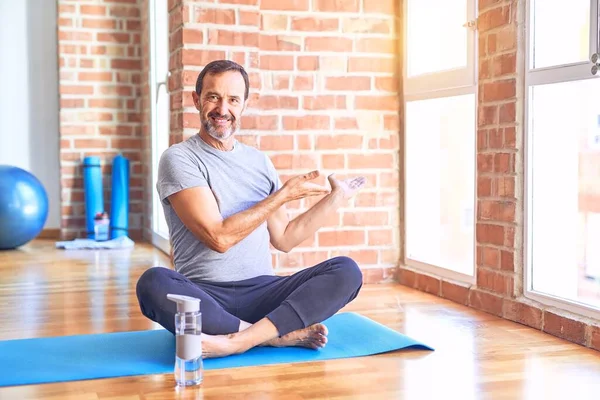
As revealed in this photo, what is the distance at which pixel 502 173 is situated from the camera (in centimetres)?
344

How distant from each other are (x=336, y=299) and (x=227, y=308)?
0.38 m

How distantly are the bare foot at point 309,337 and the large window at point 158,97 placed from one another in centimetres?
313

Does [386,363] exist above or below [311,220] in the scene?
below

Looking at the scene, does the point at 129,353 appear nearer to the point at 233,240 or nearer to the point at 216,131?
the point at 233,240

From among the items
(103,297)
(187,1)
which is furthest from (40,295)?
(187,1)

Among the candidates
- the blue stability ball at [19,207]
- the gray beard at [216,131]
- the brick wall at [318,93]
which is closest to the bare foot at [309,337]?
the gray beard at [216,131]

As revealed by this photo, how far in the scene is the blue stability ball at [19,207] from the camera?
570 cm

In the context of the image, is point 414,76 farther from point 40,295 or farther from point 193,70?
point 40,295

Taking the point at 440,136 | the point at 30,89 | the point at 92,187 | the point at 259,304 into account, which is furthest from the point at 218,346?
the point at 30,89

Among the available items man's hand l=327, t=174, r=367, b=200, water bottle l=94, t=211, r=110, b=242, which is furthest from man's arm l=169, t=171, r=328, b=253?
water bottle l=94, t=211, r=110, b=242

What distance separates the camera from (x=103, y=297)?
159 inches

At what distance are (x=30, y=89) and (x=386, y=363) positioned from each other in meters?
4.87

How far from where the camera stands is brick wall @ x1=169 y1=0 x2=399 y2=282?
4.08m

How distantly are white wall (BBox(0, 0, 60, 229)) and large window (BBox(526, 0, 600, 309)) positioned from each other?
14.9ft
